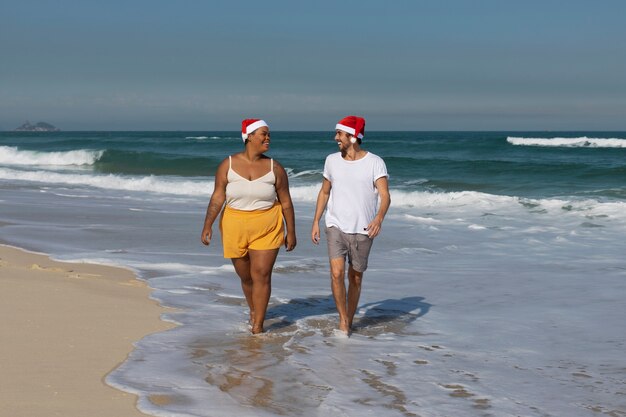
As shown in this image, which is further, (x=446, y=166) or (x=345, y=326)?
(x=446, y=166)

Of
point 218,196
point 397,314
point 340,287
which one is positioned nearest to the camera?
point 218,196

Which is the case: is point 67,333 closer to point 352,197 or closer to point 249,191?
point 249,191

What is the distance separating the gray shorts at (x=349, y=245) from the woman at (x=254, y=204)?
1.07 ft

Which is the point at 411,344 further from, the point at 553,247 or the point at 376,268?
the point at 553,247

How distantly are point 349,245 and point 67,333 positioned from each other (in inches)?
84.6

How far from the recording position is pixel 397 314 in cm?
784

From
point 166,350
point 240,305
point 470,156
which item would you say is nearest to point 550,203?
point 240,305

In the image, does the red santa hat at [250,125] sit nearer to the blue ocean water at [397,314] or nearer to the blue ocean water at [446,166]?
the blue ocean water at [397,314]

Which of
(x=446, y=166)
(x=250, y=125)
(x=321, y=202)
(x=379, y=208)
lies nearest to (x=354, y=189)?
(x=379, y=208)

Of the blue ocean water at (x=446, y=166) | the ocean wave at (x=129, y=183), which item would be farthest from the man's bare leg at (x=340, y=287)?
the ocean wave at (x=129, y=183)

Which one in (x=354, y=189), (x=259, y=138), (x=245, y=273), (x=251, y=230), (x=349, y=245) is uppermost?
(x=259, y=138)

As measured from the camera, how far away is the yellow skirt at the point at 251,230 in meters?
6.49

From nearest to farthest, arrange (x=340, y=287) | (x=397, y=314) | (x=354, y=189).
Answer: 1. (x=354, y=189)
2. (x=340, y=287)
3. (x=397, y=314)

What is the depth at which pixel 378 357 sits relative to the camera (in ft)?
20.4
